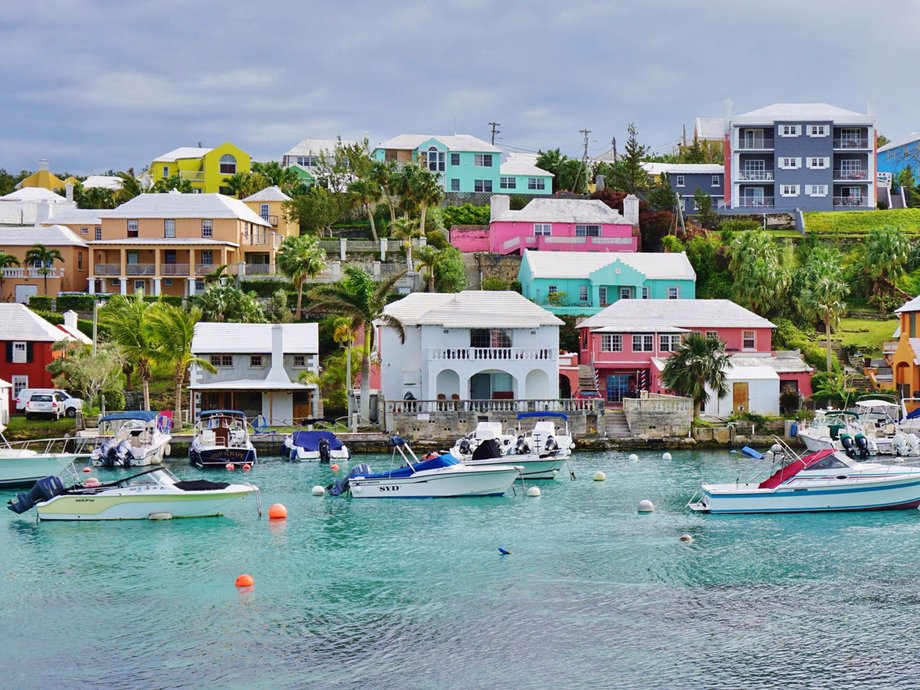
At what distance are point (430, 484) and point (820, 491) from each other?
14121 mm

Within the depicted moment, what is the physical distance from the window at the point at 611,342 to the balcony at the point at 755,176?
133ft

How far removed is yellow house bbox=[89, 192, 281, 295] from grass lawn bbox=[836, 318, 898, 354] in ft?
140

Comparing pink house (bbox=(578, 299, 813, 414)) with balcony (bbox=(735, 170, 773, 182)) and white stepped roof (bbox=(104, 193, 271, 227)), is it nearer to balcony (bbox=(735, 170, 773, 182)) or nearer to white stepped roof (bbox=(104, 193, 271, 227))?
white stepped roof (bbox=(104, 193, 271, 227))

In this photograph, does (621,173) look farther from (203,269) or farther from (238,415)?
(238,415)

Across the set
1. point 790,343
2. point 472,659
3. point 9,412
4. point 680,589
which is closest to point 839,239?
point 790,343

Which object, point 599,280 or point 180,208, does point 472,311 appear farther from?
point 180,208

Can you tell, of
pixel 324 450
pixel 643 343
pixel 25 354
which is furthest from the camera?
pixel 643 343

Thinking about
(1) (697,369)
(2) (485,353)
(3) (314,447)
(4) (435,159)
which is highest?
(4) (435,159)

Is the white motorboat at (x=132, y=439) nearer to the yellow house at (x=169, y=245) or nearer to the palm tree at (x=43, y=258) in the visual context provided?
the yellow house at (x=169, y=245)

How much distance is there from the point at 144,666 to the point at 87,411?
41.2 metres

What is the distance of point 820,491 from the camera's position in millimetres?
40125

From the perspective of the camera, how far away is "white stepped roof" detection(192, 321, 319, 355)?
67.0 meters

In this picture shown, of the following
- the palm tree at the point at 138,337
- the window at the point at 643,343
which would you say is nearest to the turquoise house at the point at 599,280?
the window at the point at 643,343

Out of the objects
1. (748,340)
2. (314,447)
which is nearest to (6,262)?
(314,447)
